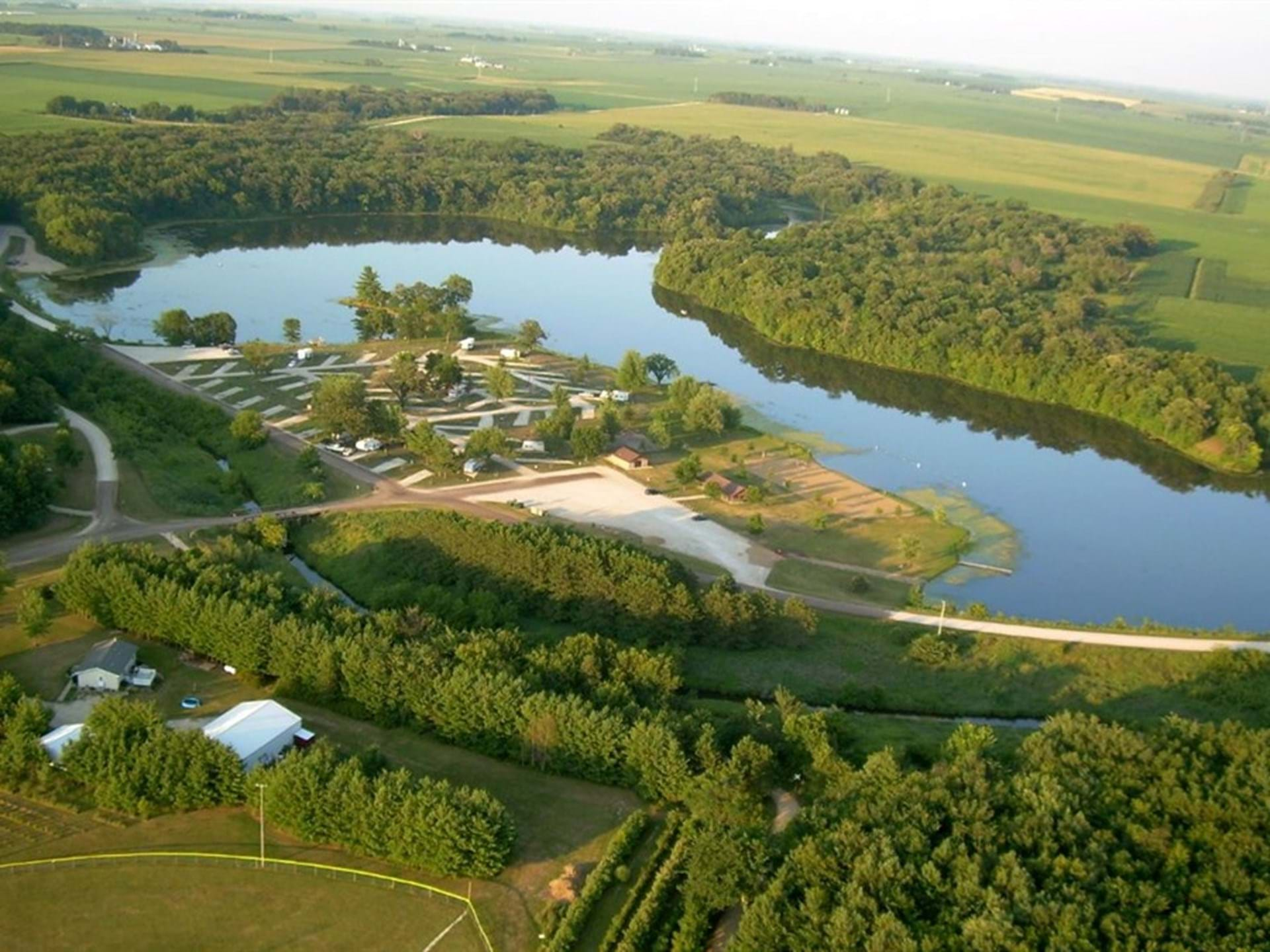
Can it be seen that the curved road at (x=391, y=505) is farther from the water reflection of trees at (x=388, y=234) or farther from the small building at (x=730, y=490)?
the water reflection of trees at (x=388, y=234)

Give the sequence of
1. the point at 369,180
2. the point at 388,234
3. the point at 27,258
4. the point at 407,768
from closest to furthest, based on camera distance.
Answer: the point at 407,768
the point at 27,258
the point at 388,234
the point at 369,180

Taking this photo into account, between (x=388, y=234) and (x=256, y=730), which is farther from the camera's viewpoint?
(x=388, y=234)

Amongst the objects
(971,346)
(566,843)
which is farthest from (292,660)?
(971,346)

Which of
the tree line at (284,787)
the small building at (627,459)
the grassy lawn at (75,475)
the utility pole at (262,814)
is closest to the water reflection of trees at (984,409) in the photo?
the small building at (627,459)

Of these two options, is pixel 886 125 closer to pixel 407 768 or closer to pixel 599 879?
pixel 407 768

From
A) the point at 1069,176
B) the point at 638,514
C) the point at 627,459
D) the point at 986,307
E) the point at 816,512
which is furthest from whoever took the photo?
the point at 1069,176

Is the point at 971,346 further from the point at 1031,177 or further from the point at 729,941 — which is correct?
the point at 1031,177

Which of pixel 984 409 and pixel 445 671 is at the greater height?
pixel 445 671

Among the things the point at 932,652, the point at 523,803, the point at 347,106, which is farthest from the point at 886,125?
the point at 523,803

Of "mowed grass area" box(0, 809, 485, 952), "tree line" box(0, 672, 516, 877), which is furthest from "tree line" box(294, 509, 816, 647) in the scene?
"mowed grass area" box(0, 809, 485, 952)
